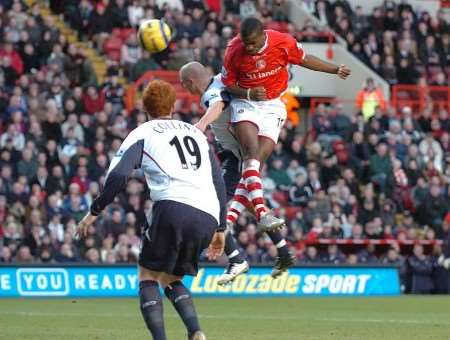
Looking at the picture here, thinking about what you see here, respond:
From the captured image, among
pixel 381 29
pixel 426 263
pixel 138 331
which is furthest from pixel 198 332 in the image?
pixel 381 29

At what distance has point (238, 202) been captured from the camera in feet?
46.4

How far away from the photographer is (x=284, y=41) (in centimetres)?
1368

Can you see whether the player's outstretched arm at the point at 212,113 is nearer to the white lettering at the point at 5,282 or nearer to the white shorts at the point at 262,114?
the white shorts at the point at 262,114

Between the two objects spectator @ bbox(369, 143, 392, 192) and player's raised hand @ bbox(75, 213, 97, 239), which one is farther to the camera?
spectator @ bbox(369, 143, 392, 192)

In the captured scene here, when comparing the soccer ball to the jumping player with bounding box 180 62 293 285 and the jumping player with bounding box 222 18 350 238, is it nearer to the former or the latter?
the jumping player with bounding box 180 62 293 285

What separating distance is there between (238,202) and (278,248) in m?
0.67

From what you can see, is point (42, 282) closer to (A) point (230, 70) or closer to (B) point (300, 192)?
(B) point (300, 192)

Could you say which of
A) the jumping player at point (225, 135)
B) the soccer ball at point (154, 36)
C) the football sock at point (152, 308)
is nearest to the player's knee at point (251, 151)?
the jumping player at point (225, 135)

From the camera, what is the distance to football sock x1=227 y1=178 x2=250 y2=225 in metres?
14.0

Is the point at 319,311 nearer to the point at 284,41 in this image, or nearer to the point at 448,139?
the point at 284,41

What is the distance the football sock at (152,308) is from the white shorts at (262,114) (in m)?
3.24

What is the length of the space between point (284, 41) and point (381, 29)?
20627 mm

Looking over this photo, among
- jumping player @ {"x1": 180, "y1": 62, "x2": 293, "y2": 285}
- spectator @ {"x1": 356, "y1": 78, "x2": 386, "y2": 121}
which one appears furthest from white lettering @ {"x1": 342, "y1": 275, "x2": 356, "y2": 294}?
jumping player @ {"x1": 180, "y1": 62, "x2": 293, "y2": 285}

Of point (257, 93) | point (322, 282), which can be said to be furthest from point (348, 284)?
point (257, 93)
